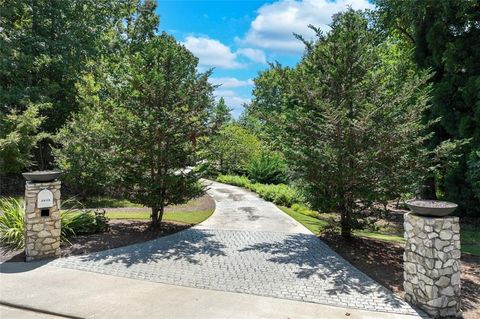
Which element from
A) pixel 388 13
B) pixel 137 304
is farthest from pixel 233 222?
pixel 388 13

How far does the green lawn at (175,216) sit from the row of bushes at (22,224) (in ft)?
7.98

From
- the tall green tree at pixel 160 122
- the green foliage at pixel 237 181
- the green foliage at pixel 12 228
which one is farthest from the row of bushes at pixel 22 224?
the green foliage at pixel 237 181

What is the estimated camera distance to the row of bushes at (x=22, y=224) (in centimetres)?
855

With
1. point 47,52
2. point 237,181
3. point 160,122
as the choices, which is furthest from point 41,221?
point 237,181

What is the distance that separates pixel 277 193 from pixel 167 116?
9.49 meters

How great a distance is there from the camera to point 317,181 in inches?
356

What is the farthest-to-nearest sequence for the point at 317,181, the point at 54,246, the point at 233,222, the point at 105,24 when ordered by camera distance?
the point at 105,24 → the point at 233,222 → the point at 317,181 → the point at 54,246

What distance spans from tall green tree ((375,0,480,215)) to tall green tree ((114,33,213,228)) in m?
10.8

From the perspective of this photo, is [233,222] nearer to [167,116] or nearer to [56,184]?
[167,116]

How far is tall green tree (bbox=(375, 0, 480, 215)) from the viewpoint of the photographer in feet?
49.5

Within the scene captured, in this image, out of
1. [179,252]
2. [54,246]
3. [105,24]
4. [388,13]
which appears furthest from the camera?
[105,24]

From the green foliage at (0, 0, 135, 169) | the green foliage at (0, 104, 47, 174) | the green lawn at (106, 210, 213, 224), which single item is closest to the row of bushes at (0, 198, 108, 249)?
the green lawn at (106, 210, 213, 224)

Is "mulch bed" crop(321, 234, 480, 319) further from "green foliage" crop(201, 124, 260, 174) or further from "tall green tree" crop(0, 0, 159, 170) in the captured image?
"green foliage" crop(201, 124, 260, 174)

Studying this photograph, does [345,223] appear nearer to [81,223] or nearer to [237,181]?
[81,223]
